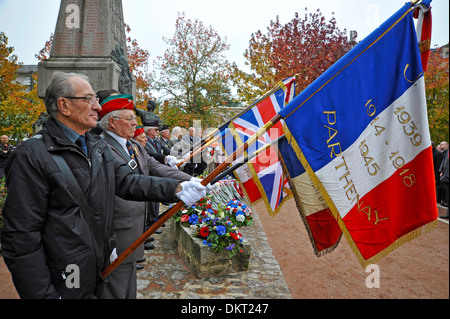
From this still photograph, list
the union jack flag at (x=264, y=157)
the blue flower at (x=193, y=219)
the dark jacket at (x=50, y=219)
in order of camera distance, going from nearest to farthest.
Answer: the dark jacket at (x=50, y=219) < the union jack flag at (x=264, y=157) < the blue flower at (x=193, y=219)

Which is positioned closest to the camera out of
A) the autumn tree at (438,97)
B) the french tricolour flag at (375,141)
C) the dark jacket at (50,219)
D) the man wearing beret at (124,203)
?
the dark jacket at (50,219)

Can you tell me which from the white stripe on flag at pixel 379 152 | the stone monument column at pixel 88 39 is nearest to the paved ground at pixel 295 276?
the white stripe on flag at pixel 379 152

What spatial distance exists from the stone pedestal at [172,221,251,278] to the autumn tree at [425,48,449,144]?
20.8 meters

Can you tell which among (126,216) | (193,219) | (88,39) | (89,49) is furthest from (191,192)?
(88,39)

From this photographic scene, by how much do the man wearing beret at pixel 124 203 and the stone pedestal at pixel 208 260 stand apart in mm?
1664

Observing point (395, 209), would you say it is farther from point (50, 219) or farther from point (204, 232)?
point (204, 232)

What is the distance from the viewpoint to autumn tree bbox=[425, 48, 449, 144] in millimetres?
20188

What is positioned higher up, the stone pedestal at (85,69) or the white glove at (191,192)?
the stone pedestal at (85,69)

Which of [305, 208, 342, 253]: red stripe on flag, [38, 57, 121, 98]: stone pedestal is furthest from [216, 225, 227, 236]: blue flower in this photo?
[38, 57, 121, 98]: stone pedestal

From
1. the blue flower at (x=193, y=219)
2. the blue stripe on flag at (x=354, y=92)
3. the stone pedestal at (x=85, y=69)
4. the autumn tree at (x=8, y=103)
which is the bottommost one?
the blue flower at (x=193, y=219)

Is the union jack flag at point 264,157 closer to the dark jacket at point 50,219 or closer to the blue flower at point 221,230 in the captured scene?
the blue flower at point 221,230

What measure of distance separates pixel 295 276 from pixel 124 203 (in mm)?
3230

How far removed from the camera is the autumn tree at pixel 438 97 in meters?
20.2

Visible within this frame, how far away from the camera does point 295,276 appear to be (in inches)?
184
